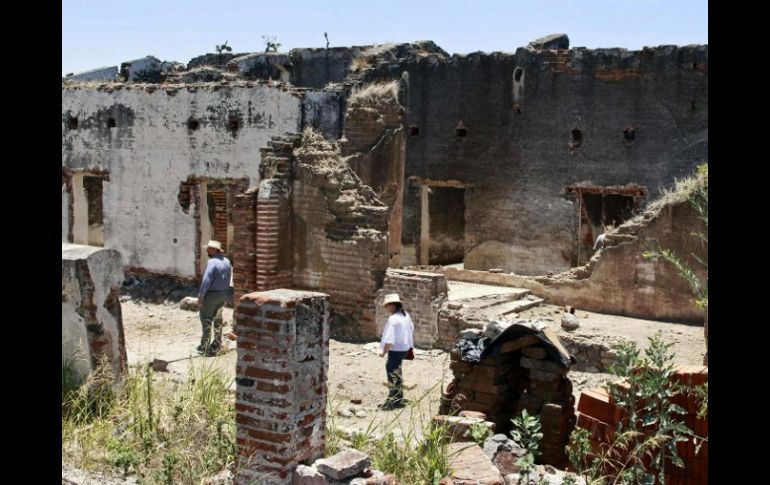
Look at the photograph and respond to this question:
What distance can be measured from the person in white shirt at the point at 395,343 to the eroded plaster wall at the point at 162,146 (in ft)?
19.6

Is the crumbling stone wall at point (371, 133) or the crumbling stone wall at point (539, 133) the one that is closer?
the crumbling stone wall at point (371, 133)

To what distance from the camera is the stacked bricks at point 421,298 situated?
11.1 metres

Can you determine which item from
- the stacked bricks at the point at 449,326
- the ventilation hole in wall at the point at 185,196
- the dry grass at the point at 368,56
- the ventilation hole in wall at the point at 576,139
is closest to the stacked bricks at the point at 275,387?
the stacked bricks at the point at 449,326

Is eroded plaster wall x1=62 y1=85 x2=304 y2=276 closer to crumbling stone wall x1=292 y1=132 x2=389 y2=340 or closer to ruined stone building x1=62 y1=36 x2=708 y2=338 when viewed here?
ruined stone building x1=62 y1=36 x2=708 y2=338

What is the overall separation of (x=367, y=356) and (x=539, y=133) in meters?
8.11

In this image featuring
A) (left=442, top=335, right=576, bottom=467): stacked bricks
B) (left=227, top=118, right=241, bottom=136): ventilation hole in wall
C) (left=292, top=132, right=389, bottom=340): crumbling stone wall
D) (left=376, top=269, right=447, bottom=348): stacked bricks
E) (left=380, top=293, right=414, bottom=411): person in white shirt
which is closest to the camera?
(left=442, top=335, right=576, bottom=467): stacked bricks

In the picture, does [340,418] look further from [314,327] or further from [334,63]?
[334,63]

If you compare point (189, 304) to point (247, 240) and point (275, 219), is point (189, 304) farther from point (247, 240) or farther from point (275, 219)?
point (275, 219)

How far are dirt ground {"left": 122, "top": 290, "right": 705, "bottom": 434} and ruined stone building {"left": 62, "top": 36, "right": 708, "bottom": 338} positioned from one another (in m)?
0.68

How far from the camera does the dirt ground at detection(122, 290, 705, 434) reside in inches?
324

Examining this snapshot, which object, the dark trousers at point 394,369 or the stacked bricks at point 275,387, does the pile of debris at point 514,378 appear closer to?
the dark trousers at point 394,369

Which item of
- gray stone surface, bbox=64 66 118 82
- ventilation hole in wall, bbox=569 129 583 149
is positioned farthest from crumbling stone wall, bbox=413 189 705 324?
gray stone surface, bbox=64 66 118 82

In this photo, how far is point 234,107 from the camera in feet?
46.6

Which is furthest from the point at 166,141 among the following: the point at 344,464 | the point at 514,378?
the point at 344,464
